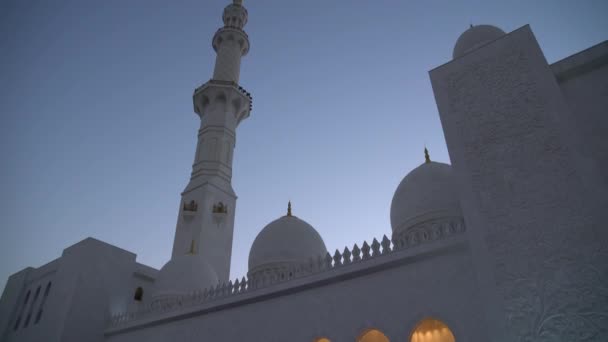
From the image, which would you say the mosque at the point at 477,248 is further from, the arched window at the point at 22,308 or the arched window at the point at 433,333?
the arched window at the point at 22,308

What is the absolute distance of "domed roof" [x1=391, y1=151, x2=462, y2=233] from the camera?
5.88 metres

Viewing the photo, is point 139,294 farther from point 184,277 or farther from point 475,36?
point 475,36

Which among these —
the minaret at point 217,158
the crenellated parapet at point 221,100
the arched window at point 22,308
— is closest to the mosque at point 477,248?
the arched window at point 22,308

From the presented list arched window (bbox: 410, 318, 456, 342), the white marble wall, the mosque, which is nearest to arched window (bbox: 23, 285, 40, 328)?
the mosque

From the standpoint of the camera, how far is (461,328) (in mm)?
4039

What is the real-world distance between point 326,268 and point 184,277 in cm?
396

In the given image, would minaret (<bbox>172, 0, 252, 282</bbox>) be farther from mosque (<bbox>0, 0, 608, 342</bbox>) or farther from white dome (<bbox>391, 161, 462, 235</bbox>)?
white dome (<bbox>391, 161, 462, 235</bbox>)

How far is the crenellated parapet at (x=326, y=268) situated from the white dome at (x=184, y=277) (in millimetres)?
729

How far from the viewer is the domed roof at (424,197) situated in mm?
5875

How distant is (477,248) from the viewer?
13.1 feet

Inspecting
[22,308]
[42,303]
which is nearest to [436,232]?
[42,303]

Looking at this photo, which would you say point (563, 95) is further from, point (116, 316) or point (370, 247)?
point (116, 316)

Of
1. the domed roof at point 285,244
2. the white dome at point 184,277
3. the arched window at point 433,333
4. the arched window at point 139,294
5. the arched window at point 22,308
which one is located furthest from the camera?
→ the arched window at point 139,294

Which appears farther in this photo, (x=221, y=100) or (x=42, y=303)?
(x=221, y=100)
